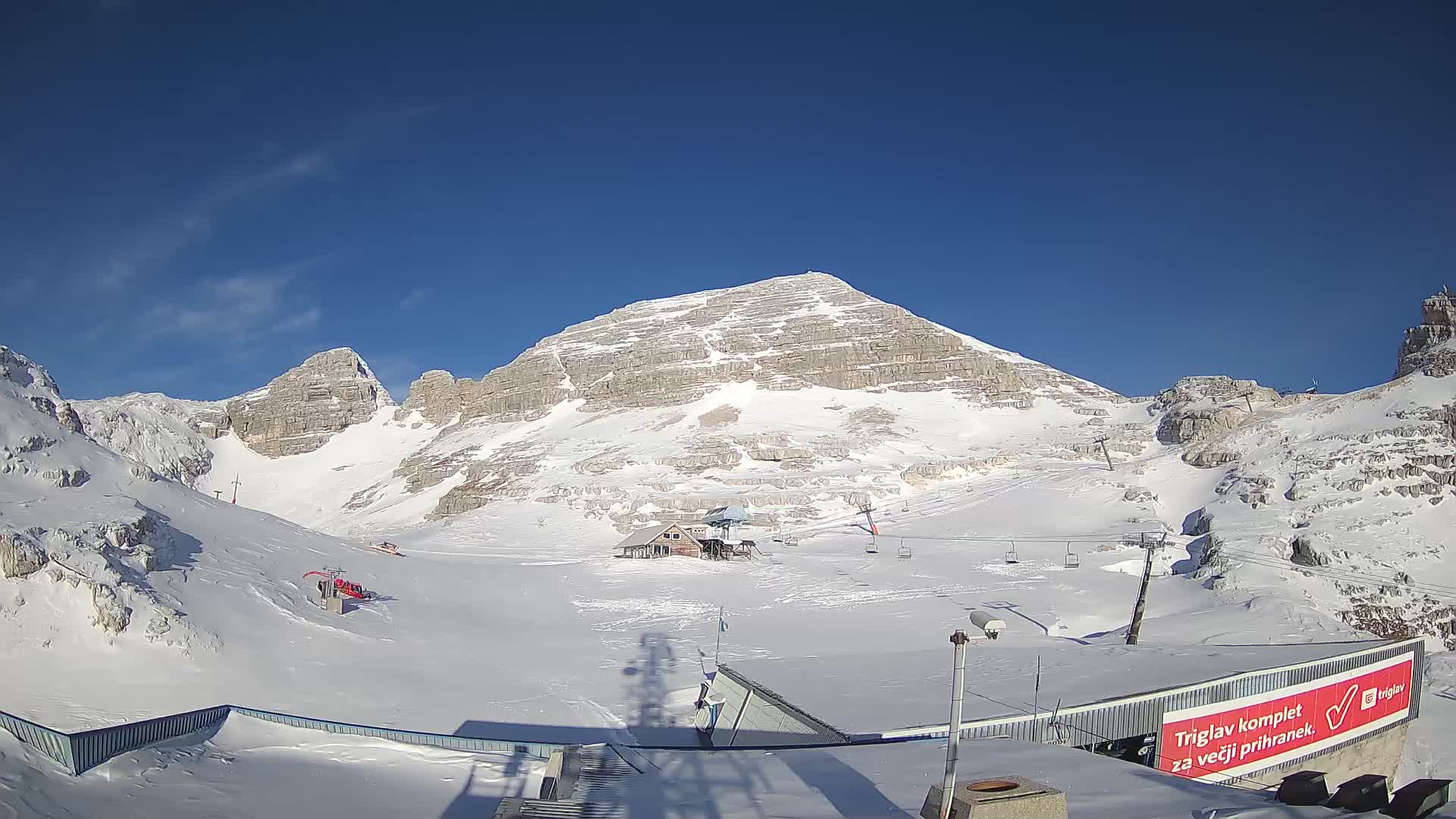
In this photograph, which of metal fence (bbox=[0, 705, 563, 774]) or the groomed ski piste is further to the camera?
the groomed ski piste

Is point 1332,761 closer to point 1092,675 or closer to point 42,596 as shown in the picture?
point 1092,675

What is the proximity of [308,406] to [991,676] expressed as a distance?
138477 millimetres

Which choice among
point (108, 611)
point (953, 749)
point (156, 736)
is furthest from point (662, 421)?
point (953, 749)

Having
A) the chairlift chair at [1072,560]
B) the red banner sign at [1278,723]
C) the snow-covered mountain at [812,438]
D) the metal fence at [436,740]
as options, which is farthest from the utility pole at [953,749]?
the chairlift chair at [1072,560]

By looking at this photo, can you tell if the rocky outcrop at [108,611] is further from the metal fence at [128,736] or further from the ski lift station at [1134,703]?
the ski lift station at [1134,703]

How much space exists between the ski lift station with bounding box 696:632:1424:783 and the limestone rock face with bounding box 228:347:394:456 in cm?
13059

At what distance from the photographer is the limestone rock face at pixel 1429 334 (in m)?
63.7

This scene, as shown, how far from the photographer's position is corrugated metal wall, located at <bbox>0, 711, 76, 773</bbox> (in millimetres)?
9797

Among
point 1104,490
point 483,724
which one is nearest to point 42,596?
point 483,724

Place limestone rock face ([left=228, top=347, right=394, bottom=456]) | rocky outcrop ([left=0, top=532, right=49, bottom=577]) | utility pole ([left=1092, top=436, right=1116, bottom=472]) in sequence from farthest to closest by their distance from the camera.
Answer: limestone rock face ([left=228, top=347, right=394, bottom=456]), utility pole ([left=1092, top=436, right=1116, bottom=472]), rocky outcrop ([left=0, top=532, right=49, bottom=577])

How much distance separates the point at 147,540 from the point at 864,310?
377 ft

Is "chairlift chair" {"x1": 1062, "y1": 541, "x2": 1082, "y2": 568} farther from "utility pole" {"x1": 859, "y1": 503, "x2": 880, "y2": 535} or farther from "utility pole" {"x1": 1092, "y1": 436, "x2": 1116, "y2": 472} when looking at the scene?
"utility pole" {"x1": 1092, "y1": 436, "x2": 1116, "y2": 472}

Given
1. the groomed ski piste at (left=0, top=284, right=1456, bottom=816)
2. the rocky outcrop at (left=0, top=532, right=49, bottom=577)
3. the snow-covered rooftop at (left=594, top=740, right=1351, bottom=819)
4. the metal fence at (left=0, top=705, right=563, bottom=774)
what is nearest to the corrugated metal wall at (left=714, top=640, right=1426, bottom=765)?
the snow-covered rooftop at (left=594, top=740, right=1351, bottom=819)

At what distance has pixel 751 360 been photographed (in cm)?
11644
